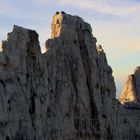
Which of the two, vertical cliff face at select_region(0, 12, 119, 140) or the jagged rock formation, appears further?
the jagged rock formation

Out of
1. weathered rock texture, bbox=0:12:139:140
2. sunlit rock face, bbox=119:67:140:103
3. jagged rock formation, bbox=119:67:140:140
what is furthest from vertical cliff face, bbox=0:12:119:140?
sunlit rock face, bbox=119:67:140:103

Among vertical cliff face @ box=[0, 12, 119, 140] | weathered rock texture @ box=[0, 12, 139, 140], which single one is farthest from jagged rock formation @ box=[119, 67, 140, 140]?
vertical cliff face @ box=[0, 12, 119, 140]

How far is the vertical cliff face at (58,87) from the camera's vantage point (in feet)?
152

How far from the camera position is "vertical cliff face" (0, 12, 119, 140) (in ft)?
152

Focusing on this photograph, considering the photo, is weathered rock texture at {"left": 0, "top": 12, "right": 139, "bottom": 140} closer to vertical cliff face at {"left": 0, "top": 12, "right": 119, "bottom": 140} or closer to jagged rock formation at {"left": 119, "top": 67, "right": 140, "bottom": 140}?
vertical cliff face at {"left": 0, "top": 12, "right": 119, "bottom": 140}

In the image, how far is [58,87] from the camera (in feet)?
174

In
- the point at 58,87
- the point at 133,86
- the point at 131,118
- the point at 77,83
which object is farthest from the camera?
the point at 133,86

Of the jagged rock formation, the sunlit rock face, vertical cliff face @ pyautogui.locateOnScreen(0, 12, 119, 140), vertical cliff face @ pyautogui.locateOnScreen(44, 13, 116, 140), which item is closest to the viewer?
vertical cliff face @ pyautogui.locateOnScreen(0, 12, 119, 140)

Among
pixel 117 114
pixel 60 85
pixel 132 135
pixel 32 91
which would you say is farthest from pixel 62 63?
pixel 132 135

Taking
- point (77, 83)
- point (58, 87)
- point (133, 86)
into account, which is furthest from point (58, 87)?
point (133, 86)

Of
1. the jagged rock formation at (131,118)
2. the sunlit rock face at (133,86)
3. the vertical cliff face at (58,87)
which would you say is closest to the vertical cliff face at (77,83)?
the vertical cliff face at (58,87)

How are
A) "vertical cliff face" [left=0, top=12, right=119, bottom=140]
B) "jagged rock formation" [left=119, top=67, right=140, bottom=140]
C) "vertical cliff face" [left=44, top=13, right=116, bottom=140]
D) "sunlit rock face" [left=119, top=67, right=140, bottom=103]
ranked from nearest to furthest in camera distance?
"vertical cliff face" [left=0, top=12, right=119, bottom=140] → "vertical cliff face" [left=44, top=13, right=116, bottom=140] → "jagged rock formation" [left=119, top=67, right=140, bottom=140] → "sunlit rock face" [left=119, top=67, right=140, bottom=103]

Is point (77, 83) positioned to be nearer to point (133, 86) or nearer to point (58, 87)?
point (58, 87)

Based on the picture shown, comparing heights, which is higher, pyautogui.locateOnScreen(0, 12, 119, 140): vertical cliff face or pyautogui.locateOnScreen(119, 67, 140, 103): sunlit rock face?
pyautogui.locateOnScreen(119, 67, 140, 103): sunlit rock face
